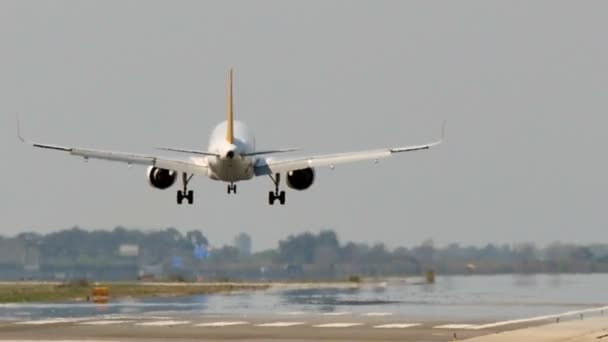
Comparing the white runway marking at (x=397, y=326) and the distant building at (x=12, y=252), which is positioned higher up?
the distant building at (x=12, y=252)

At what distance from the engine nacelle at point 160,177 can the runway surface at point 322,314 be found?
23.6ft

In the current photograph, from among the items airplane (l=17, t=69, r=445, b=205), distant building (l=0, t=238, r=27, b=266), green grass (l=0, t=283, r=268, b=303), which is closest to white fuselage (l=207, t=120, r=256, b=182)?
airplane (l=17, t=69, r=445, b=205)

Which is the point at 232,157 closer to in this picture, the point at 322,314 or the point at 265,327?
the point at 322,314

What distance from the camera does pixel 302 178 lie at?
85.5 metres

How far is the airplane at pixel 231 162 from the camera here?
81062mm

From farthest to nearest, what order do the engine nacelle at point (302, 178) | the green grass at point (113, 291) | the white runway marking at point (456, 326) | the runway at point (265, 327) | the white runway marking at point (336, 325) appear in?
the green grass at point (113, 291) < the engine nacelle at point (302, 178) < the white runway marking at point (336, 325) < the white runway marking at point (456, 326) < the runway at point (265, 327)

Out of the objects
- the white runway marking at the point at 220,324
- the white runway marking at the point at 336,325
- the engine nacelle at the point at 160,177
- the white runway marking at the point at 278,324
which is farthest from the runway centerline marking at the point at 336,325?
the engine nacelle at the point at 160,177

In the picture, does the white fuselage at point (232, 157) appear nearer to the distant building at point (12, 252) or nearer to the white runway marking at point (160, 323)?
the white runway marking at point (160, 323)

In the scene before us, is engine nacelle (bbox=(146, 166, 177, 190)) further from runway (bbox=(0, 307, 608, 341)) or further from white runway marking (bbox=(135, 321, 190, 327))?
white runway marking (bbox=(135, 321, 190, 327))

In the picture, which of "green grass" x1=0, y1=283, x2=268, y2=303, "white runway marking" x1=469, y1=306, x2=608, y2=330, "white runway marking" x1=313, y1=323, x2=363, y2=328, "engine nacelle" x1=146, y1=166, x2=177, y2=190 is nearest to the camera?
"white runway marking" x1=469, y1=306, x2=608, y2=330

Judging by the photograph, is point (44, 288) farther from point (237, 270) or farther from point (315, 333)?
point (315, 333)

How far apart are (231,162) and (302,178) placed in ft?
20.9

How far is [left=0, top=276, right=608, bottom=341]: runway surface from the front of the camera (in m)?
66.2

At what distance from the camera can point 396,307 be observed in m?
89.6
